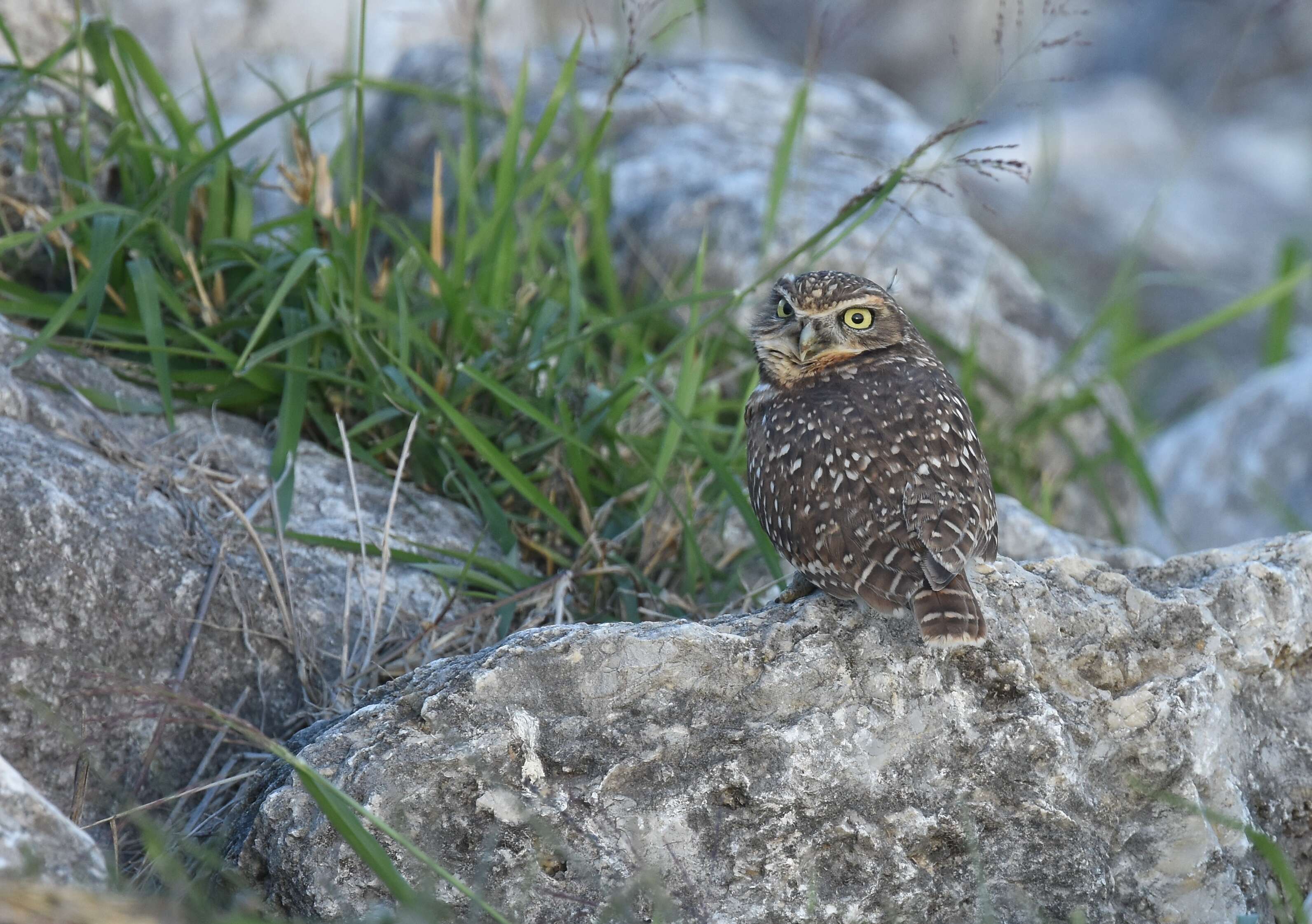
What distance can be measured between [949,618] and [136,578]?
2.03 meters

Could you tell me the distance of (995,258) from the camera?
630 centimetres

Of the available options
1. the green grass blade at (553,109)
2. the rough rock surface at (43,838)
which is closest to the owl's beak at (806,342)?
the green grass blade at (553,109)

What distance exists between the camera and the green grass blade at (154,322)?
3.65 m

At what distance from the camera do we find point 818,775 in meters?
2.61

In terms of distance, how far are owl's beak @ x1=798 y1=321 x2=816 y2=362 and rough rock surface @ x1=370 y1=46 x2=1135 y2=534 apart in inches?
60.8

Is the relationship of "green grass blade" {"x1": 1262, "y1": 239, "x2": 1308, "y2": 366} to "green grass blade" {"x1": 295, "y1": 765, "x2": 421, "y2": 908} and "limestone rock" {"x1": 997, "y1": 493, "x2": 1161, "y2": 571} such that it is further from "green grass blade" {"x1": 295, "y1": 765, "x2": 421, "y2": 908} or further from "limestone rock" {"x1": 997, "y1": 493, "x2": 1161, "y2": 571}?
"green grass blade" {"x1": 295, "y1": 765, "x2": 421, "y2": 908}

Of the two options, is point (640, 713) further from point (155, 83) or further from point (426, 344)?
point (155, 83)

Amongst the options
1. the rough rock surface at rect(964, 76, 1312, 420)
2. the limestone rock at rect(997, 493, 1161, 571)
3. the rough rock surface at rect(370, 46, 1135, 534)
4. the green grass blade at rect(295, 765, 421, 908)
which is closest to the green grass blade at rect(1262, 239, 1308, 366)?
the rough rock surface at rect(964, 76, 1312, 420)

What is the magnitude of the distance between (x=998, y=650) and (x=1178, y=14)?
16081 millimetres

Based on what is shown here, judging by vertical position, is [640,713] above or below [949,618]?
below

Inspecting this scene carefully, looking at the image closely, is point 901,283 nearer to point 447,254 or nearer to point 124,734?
point 447,254

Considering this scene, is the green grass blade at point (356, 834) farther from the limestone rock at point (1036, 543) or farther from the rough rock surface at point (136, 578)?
the limestone rock at point (1036, 543)

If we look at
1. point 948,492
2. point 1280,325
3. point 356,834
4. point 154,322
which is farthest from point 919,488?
point 1280,325

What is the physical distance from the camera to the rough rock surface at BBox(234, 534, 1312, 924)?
8.26 feet
